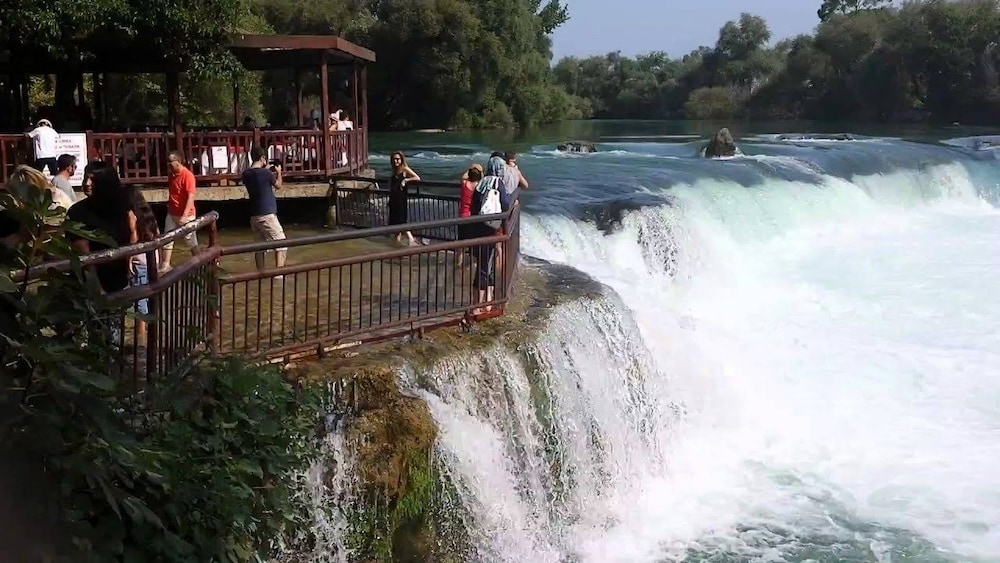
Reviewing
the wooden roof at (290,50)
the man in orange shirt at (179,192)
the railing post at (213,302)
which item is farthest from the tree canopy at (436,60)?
the railing post at (213,302)

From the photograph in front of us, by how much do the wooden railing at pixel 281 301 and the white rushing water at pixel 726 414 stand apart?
0.75 metres

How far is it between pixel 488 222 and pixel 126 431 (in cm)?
550

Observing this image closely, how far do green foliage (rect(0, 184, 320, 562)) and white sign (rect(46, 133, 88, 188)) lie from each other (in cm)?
896

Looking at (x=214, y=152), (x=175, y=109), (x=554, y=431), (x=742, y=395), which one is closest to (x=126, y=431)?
(x=554, y=431)

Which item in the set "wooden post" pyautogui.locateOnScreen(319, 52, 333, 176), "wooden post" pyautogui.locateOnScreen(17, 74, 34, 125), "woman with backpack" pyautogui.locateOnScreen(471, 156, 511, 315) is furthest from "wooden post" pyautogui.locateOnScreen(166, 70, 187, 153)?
"woman with backpack" pyautogui.locateOnScreen(471, 156, 511, 315)

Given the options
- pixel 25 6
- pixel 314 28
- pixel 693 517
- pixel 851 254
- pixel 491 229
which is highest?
pixel 314 28

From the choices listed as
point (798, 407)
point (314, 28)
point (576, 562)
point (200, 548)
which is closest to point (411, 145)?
point (314, 28)

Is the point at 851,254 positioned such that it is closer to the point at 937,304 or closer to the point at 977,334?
the point at 937,304

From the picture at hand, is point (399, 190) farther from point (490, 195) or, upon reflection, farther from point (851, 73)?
point (851, 73)

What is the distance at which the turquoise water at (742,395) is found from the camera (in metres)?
8.26

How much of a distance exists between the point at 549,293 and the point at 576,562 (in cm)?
303

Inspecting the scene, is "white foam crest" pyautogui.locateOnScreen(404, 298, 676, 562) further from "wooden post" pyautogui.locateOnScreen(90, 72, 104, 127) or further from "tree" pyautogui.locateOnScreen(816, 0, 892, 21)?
"tree" pyautogui.locateOnScreen(816, 0, 892, 21)

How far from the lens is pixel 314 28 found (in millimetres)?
56406

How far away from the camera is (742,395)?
11789 millimetres
